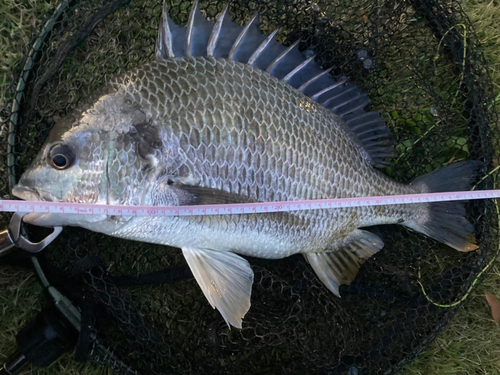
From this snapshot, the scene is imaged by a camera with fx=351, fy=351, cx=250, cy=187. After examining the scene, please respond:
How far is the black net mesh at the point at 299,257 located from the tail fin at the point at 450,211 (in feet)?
0.38

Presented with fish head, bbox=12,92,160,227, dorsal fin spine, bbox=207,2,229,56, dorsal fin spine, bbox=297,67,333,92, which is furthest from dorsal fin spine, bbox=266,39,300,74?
fish head, bbox=12,92,160,227

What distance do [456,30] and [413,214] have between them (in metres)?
0.98

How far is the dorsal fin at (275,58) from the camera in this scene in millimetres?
1515

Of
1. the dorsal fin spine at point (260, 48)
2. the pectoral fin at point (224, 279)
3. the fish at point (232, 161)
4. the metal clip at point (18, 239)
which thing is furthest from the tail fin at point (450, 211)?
the metal clip at point (18, 239)

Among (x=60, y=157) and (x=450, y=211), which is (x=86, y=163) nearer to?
(x=60, y=157)

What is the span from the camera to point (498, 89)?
2.10 meters

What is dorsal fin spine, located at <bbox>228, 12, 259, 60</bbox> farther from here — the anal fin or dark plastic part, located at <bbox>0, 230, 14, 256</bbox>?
dark plastic part, located at <bbox>0, 230, 14, 256</bbox>

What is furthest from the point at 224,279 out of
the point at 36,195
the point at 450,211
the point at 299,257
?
the point at 450,211

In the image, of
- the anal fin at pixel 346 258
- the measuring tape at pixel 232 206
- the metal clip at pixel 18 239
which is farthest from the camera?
the anal fin at pixel 346 258

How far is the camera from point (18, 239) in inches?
58.0

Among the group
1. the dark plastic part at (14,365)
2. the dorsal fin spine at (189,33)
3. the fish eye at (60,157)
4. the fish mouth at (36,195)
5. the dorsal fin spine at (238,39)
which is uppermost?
the dorsal fin spine at (238,39)

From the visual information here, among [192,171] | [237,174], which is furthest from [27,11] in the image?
[237,174]

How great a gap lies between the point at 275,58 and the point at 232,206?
0.74m

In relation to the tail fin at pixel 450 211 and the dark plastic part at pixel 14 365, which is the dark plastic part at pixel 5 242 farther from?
the tail fin at pixel 450 211
